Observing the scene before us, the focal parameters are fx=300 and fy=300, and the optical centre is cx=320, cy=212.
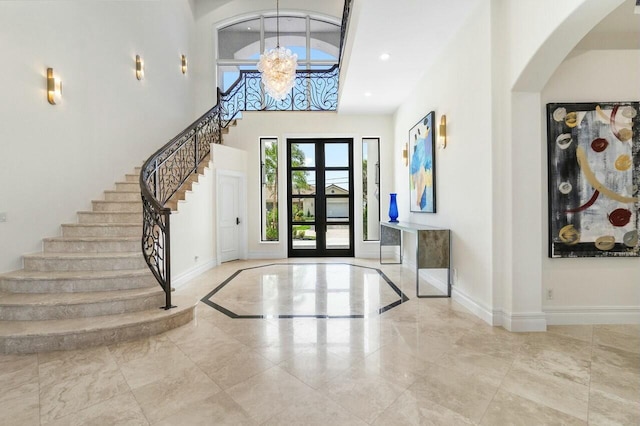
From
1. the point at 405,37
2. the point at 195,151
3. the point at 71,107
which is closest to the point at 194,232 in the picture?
the point at 195,151

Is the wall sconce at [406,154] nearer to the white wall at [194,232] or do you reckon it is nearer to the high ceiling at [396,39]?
the high ceiling at [396,39]

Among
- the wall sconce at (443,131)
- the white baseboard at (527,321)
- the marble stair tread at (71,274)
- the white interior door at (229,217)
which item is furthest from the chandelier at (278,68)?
the white baseboard at (527,321)

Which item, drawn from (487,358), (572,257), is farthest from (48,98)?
(572,257)

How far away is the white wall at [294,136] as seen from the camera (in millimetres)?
7320

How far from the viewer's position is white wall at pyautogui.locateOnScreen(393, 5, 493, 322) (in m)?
3.19

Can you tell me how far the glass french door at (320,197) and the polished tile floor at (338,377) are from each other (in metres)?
4.31

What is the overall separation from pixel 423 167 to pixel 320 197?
3055 millimetres

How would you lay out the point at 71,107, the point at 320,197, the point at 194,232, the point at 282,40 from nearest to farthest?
1. the point at 71,107
2. the point at 194,232
3. the point at 320,197
4. the point at 282,40

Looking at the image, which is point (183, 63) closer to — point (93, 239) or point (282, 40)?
point (282, 40)

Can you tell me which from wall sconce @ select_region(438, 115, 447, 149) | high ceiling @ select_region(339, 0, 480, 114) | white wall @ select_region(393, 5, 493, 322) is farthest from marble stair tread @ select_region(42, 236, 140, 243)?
wall sconce @ select_region(438, 115, 447, 149)

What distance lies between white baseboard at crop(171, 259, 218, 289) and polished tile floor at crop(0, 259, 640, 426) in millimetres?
1809

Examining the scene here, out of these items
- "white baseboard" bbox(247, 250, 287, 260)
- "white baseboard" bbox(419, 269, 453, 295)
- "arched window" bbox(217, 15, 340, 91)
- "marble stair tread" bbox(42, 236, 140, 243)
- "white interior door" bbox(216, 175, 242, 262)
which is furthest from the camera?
"arched window" bbox(217, 15, 340, 91)

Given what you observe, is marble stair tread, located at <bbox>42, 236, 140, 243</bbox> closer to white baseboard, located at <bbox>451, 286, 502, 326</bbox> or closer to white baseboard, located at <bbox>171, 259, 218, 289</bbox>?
white baseboard, located at <bbox>171, 259, 218, 289</bbox>

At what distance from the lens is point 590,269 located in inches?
124
